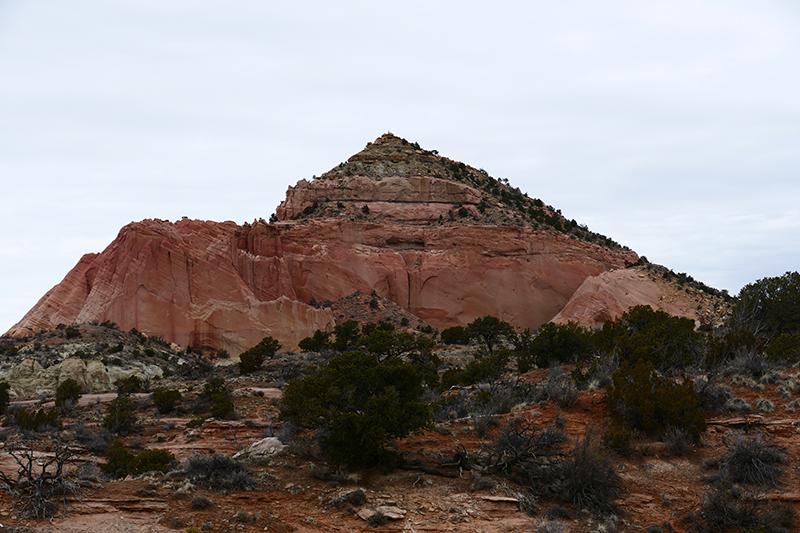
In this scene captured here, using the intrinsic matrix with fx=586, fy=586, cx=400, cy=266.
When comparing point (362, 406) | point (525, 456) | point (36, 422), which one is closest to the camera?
point (525, 456)

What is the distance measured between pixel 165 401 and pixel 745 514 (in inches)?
758

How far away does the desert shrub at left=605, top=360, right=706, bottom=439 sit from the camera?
12.1m

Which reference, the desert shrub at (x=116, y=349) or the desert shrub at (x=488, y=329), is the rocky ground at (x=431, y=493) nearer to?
the desert shrub at (x=116, y=349)

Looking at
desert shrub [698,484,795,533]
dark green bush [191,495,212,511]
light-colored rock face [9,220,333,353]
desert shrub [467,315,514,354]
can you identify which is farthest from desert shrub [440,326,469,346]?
dark green bush [191,495,212,511]

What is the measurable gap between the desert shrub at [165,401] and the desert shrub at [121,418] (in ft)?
3.88

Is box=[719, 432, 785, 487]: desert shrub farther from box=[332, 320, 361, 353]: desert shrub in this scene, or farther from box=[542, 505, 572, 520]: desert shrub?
box=[332, 320, 361, 353]: desert shrub

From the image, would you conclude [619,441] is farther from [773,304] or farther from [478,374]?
[773,304]

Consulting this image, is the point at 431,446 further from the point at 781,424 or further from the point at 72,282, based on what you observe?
the point at 72,282

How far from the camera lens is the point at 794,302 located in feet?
93.9

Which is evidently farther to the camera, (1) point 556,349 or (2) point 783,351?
(1) point 556,349

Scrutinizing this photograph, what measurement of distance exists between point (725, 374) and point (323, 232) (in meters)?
42.4

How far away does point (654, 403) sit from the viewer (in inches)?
491

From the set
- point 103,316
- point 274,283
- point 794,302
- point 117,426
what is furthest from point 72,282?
point 794,302

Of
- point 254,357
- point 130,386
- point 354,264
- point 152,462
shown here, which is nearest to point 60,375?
point 130,386
